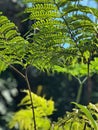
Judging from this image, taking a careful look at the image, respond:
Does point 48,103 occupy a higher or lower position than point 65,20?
lower

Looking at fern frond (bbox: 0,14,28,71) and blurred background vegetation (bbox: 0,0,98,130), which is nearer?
fern frond (bbox: 0,14,28,71)

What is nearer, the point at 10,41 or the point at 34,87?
the point at 10,41

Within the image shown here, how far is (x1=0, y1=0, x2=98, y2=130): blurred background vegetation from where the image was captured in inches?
200

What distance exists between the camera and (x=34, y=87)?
572cm

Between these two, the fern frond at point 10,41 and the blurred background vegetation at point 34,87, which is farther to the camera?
the blurred background vegetation at point 34,87

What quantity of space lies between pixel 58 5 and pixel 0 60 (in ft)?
0.65

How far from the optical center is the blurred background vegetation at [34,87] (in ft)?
16.7

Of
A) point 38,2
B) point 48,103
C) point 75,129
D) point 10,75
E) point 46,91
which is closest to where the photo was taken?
point 38,2

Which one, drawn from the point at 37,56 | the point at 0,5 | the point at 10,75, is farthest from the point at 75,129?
the point at 0,5

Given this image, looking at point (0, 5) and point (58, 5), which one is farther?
point (0, 5)

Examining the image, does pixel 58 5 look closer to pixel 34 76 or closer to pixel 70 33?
pixel 70 33

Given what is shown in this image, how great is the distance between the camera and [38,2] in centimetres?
98

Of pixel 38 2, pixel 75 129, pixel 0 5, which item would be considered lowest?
pixel 75 129

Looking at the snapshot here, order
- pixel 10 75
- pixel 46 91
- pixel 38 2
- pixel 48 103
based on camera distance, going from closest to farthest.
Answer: pixel 38 2, pixel 48 103, pixel 10 75, pixel 46 91
